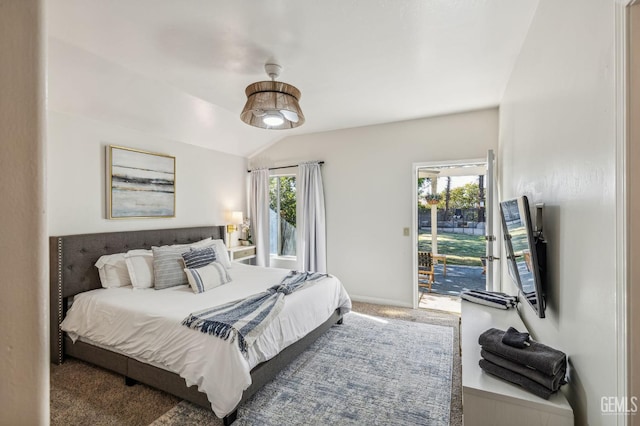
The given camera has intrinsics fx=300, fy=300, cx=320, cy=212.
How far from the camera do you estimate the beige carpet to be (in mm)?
1971

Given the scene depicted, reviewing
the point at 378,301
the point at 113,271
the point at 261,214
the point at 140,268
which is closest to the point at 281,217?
the point at 261,214

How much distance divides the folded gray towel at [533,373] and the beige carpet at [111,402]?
0.80 meters

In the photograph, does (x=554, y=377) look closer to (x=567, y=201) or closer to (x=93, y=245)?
(x=567, y=201)

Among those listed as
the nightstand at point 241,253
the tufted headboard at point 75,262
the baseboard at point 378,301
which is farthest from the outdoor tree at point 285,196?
the tufted headboard at point 75,262

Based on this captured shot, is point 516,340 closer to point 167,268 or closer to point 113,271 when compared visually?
point 167,268

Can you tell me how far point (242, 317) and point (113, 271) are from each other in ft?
5.63

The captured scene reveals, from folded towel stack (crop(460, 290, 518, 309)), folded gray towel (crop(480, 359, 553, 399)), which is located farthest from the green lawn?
folded gray towel (crop(480, 359, 553, 399))

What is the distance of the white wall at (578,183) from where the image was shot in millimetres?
945

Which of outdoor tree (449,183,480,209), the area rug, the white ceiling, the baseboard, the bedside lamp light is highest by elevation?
the white ceiling

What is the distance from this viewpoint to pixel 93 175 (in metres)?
3.12

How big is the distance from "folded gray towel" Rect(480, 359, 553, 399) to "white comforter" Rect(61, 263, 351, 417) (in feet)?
4.50

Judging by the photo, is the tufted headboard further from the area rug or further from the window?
the window

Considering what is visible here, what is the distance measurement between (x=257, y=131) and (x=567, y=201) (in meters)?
4.09

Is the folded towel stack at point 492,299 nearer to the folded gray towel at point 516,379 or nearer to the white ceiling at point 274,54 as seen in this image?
the folded gray towel at point 516,379
